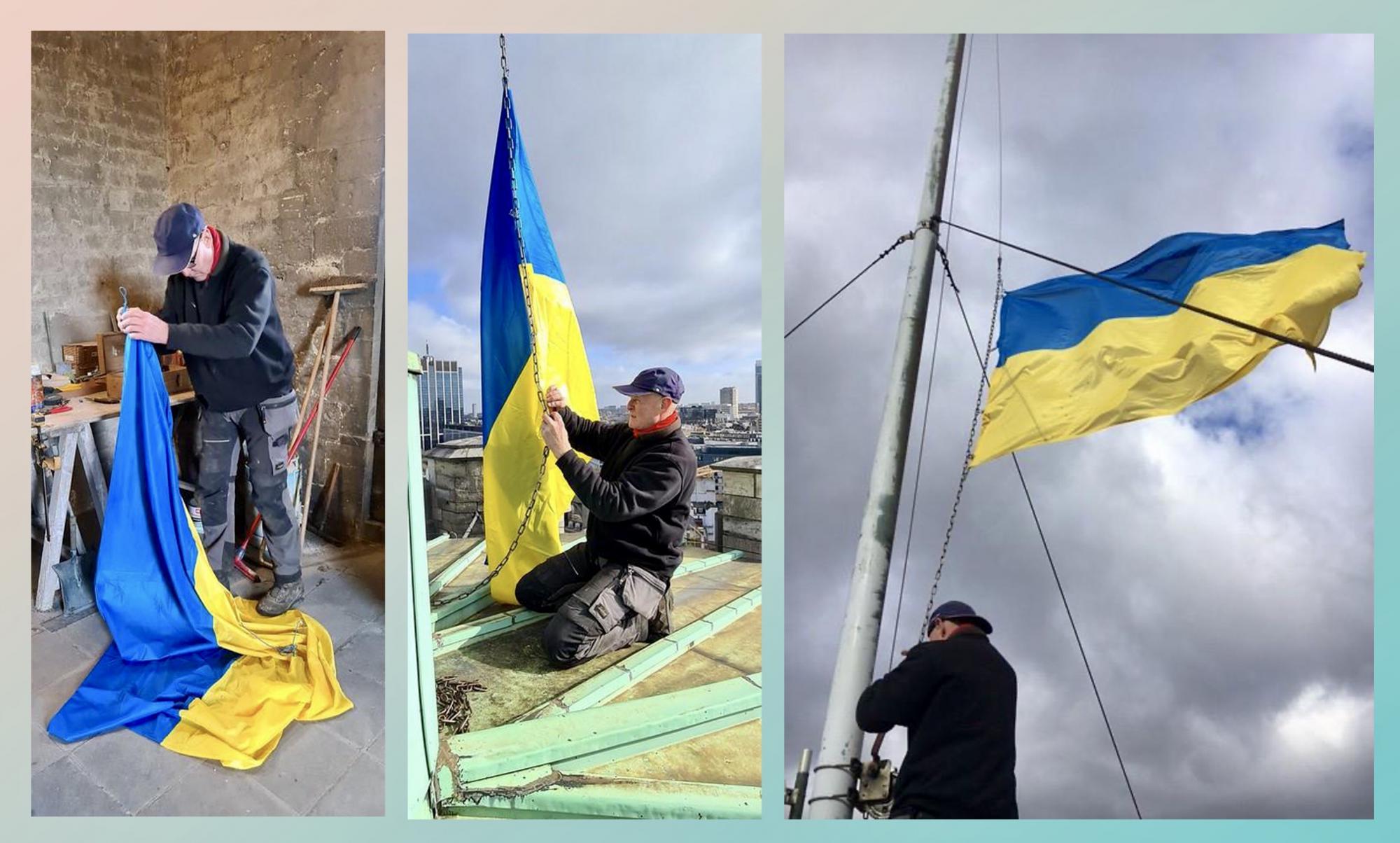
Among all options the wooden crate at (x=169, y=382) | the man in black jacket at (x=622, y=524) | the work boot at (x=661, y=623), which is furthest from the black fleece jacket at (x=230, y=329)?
the work boot at (x=661, y=623)

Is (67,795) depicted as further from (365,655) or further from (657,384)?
(657,384)

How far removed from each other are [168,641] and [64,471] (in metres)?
0.67

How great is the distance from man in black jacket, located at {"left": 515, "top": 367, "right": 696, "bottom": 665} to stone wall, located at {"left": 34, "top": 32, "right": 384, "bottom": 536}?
0.94 metres

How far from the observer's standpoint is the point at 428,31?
180 cm

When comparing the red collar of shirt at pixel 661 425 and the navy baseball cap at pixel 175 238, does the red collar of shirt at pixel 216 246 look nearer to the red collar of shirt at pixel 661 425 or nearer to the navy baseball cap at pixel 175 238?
the navy baseball cap at pixel 175 238

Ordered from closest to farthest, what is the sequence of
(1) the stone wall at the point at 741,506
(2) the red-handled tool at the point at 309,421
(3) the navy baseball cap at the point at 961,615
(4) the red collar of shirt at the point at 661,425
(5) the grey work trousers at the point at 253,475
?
1. (3) the navy baseball cap at the point at 961,615
2. (4) the red collar of shirt at the point at 661,425
3. (5) the grey work trousers at the point at 253,475
4. (2) the red-handled tool at the point at 309,421
5. (1) the stone wall at the point at 741,506

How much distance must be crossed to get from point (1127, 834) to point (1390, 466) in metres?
1.41

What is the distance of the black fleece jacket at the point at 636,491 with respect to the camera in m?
1.82

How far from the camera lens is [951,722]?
1663mm

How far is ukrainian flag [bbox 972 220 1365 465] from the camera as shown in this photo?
1745 mm

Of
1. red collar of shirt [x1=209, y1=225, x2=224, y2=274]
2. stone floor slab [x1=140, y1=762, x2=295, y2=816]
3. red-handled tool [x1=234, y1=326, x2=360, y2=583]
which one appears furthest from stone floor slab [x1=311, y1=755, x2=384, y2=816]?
red collar of shirt [x1=209, y1=225, x2=224, y2=274]

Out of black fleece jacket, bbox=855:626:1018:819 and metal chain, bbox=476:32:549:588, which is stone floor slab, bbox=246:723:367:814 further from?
black fleece jacket, bbox=855:626:1018:819

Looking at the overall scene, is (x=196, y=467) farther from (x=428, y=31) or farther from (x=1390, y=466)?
(x=1390, y=466)

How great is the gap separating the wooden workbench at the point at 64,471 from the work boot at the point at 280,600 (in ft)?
2.00
